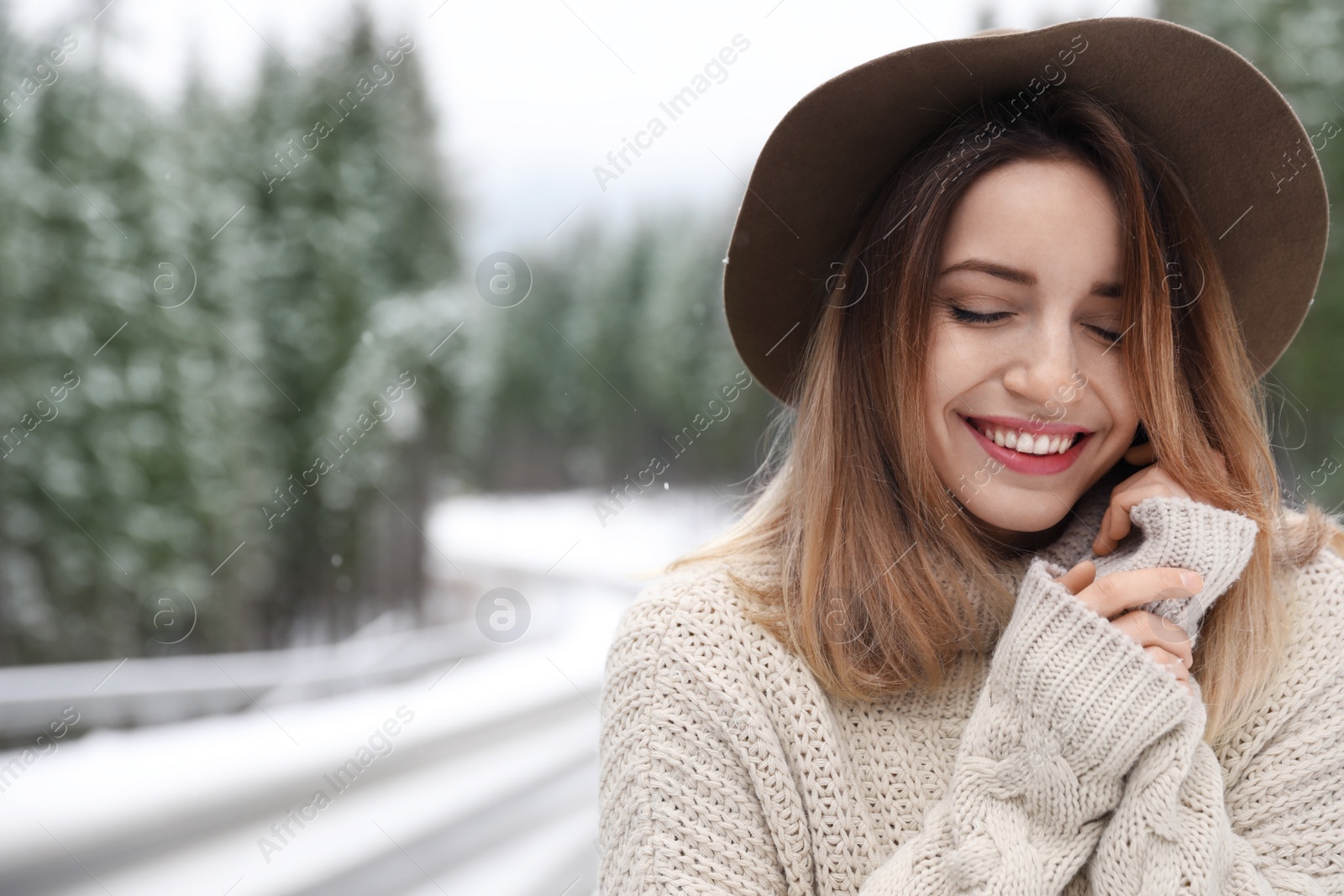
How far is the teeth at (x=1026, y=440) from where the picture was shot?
0.93m

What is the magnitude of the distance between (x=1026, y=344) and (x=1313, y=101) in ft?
12.9

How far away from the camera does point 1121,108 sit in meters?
0.99

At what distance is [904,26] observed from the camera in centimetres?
167

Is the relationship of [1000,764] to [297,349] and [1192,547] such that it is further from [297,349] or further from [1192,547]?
[297,349]

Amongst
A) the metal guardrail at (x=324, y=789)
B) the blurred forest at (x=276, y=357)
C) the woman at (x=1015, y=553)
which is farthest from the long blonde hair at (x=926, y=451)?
the blurred forest at (x=276, y=357)

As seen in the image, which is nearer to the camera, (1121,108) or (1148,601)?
(1148,601)

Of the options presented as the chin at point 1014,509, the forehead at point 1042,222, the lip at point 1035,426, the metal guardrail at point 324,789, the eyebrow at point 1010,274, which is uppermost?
the forehead at point 1042,222

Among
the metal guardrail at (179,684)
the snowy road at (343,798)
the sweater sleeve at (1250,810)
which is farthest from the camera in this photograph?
the metal guardrail at (179,684)

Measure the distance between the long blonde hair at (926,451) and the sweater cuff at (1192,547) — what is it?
0.17 ft

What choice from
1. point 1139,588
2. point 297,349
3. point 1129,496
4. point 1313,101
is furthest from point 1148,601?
point 297,349

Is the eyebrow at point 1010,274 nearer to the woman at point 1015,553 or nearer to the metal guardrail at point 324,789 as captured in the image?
the woman at point 1015,553

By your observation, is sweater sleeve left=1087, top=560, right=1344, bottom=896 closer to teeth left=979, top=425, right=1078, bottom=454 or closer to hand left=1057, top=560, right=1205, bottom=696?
Result: hand left=1057, top=560, right=1205, bottom=696

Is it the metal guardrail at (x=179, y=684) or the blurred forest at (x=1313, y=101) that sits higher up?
the blurred forest at (x=1313, y=101)

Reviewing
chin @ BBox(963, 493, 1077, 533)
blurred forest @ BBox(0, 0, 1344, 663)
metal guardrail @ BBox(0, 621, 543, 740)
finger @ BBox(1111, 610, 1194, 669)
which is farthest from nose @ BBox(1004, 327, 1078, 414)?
blurred forest @ BBox(0, 0, 1344, 663)
